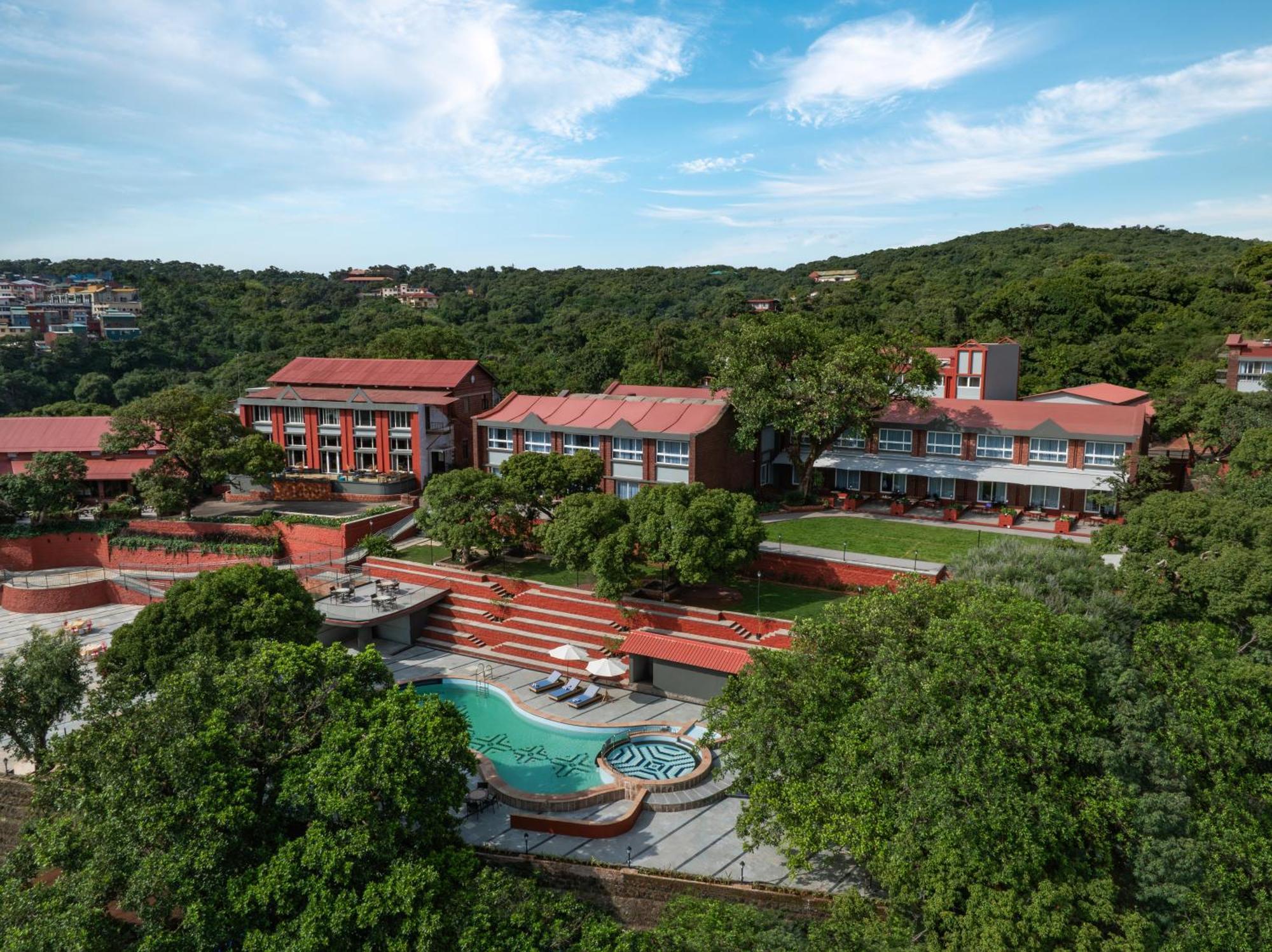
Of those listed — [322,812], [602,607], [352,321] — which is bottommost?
[602,607]

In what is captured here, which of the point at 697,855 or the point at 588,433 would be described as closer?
the point at 697,855

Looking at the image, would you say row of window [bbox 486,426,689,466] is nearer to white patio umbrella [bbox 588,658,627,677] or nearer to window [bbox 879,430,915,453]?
window [bbox 879,430,915,453]

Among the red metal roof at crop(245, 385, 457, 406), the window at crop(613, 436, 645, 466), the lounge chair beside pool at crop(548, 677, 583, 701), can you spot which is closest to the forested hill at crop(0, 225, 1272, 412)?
the red metal roof at crop(245, 385, 457, 406)

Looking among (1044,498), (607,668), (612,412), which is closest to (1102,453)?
(1044,498)

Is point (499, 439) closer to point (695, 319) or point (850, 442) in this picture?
point (850, 442)

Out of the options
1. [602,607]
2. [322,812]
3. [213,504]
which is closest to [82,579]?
[213,504]

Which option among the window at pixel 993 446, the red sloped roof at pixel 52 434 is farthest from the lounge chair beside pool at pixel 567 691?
the red sloped roof at pixel 52 434

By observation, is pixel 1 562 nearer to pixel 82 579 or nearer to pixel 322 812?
pixel 82 579
